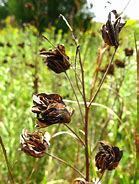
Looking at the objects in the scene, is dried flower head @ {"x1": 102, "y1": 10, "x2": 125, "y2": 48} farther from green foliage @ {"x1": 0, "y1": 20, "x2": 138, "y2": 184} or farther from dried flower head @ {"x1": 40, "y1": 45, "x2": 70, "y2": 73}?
green foliage @ {"x1": 0, "y1": 20, "x2": 138, "y2": 184}

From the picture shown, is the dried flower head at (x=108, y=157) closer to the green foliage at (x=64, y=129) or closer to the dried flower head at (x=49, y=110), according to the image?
the dried flower head at (x=49, y=110)

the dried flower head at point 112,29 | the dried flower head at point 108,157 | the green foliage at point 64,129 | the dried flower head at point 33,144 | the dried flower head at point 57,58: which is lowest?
the green foliage at point 64,129

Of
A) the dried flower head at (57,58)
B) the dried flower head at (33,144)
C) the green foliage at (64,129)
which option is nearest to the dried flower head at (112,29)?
the dried flower head at (57,58)

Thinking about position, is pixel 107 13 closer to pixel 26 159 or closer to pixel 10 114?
pixel 26 159

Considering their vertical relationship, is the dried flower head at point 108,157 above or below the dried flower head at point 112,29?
below

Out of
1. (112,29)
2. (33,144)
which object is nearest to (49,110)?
(33,144)

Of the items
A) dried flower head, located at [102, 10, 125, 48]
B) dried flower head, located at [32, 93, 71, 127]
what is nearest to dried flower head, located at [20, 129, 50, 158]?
dried flower head, located at [32, 93, 71, 127]

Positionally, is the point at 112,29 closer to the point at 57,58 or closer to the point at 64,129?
the point at 57,58
